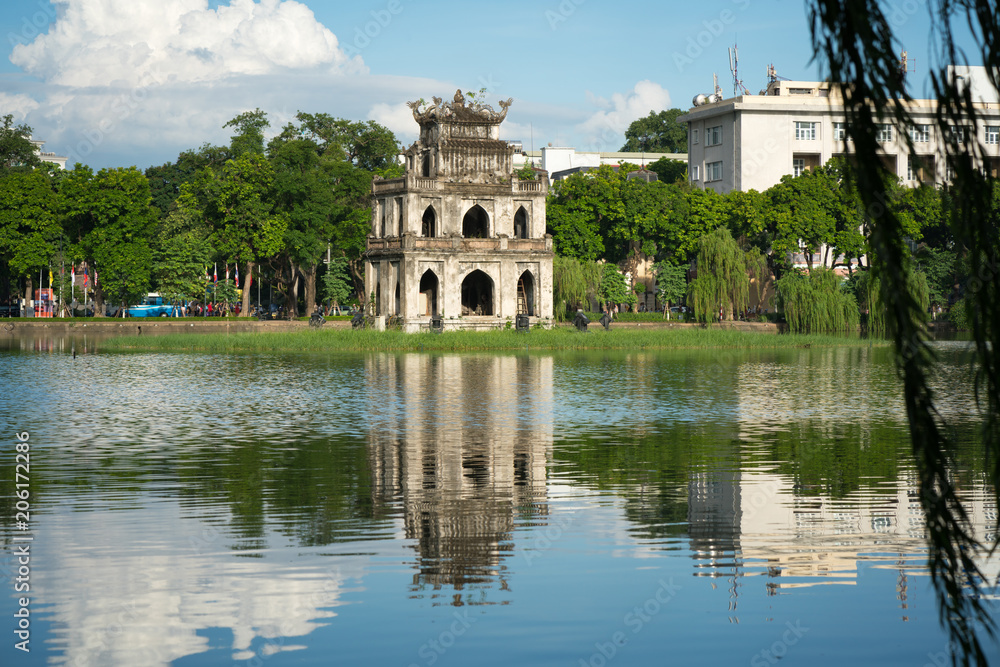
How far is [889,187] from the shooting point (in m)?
5.39

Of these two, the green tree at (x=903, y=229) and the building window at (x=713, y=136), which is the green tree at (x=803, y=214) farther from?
the green tree at (x=903, y=229)

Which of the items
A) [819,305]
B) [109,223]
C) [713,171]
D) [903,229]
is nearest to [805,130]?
[713,171]

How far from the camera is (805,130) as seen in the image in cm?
10250

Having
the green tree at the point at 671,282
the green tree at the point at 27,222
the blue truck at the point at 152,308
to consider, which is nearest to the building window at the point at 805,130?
the green tree at the point at 671,282

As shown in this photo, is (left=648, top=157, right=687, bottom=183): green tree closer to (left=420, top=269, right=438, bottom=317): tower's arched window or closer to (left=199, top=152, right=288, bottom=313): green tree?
(left=199, top=152, right=288, bottom=313): green tree

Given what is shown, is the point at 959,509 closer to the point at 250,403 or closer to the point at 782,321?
the point at 250,403

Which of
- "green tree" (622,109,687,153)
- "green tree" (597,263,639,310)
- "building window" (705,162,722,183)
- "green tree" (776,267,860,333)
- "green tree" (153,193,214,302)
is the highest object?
"green tree" (622,109,687,153)

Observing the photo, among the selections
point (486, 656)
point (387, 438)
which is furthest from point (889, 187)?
point (387, 438)

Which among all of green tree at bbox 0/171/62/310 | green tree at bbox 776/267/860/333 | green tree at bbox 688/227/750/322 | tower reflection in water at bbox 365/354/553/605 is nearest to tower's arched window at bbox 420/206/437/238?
green tree at bbox 688/227/750/322

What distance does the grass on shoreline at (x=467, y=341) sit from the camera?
5909cm

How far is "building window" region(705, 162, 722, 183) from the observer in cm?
10438

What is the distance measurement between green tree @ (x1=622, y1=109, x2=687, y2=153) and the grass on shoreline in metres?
Result: 97.6

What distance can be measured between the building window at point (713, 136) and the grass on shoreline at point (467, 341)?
1663 inches

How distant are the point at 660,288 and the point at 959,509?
83471 mm
